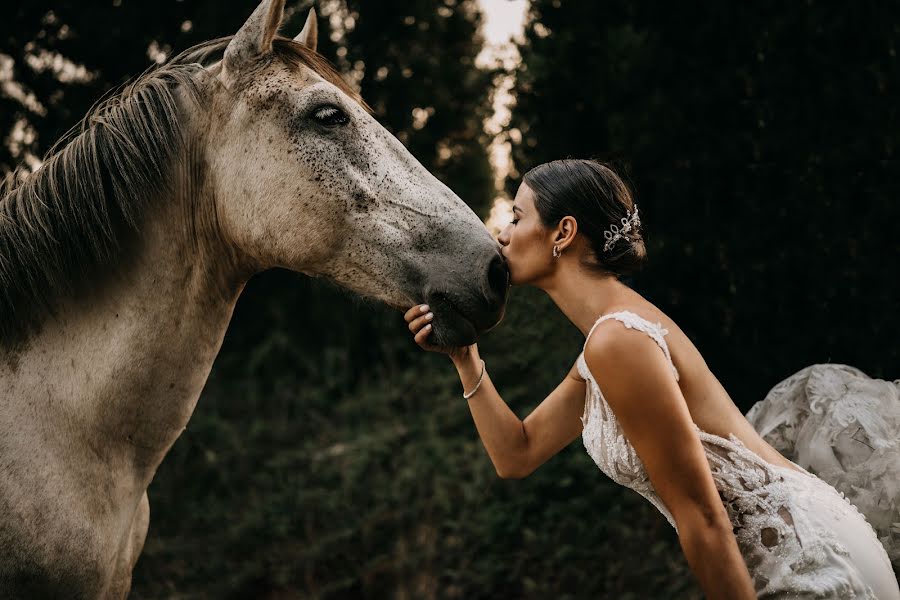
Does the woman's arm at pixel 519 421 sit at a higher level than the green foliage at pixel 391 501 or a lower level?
higher

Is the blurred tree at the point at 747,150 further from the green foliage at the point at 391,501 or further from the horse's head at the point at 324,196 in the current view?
the horse's head at the point at 324,196

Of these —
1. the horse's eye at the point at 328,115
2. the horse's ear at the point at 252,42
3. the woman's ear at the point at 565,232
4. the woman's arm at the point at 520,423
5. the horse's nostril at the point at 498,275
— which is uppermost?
the horse's ear at the point at 252,42

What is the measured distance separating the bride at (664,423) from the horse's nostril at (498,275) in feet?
0.38

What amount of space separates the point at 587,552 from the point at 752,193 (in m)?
2.11

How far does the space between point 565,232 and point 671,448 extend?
2.27ft

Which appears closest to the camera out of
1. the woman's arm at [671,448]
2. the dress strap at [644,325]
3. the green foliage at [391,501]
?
the woman's arm at [671,448]

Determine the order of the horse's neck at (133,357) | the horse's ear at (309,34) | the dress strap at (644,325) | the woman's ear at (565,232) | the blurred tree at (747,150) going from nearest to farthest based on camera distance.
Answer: the dress strap at (644,325) < the horse's neck at (133,357) < the woman's ear at (565,232) < the horse's ear at (309,34) < the blurred tree at (747,150)

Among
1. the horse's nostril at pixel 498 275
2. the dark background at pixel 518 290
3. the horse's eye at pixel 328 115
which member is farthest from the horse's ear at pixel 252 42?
the horse's nostril at pixel 498 275

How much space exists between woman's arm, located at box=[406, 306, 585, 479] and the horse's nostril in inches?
13.6

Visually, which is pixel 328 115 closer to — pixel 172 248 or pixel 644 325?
pixel 172 248

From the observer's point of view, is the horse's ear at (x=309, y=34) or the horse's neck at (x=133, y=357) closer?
the horse's neck at (x=133, y=357)

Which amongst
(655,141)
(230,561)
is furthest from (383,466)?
(655,141)

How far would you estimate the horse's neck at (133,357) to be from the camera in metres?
1.98

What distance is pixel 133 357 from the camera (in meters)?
2.00
